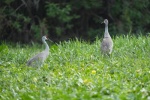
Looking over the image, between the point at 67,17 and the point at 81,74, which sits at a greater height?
the point at 81,74

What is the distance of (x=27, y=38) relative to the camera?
19484 mm

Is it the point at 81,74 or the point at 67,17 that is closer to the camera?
the point at 81,74

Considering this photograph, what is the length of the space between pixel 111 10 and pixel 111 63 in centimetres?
1004

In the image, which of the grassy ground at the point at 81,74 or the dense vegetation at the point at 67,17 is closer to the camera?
the grassy ground at the point at 81,74

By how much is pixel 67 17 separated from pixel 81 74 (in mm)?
10229

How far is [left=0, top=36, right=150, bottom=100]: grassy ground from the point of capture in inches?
283

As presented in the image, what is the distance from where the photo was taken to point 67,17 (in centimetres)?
1877

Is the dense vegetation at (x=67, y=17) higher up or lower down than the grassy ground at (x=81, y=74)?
lower down

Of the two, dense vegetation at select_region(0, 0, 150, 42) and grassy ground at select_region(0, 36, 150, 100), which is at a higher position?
grassy ground at select_region(0, 36, 150, 100)

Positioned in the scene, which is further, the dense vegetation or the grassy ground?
the dense vegetation

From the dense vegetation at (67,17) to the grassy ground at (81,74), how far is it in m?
6.78

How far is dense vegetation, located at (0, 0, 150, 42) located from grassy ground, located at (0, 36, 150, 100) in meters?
6.78

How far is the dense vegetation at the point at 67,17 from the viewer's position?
1886 cm

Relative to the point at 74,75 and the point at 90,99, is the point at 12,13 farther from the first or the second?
the point at 90,99
